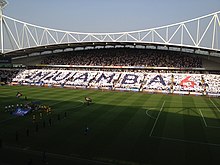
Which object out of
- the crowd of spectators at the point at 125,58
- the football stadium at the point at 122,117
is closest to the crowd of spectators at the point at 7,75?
the football stadium at the point at 122,117

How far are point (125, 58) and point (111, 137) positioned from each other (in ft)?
195

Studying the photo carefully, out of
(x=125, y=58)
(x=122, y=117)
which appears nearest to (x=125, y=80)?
(x=125, y=58)

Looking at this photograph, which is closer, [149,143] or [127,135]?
[149,143]

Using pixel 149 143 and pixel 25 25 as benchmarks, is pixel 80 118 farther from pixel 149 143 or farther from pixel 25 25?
pixel 25 25

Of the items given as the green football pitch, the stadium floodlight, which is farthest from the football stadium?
the stadium floodlight

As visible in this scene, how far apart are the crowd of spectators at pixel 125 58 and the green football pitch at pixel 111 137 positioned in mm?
40326

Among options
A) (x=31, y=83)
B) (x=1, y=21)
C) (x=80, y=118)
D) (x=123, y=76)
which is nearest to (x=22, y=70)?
(x=31, y=83)

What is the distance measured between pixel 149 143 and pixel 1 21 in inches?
3302

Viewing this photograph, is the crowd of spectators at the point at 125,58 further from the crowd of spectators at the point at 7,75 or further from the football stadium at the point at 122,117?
the crowd of spectators at the point at 7,75

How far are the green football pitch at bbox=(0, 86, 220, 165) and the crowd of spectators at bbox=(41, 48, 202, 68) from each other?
40.3m

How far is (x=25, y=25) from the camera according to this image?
298 feet

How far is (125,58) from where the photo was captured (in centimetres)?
8012

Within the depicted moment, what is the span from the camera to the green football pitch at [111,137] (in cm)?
A: 1797

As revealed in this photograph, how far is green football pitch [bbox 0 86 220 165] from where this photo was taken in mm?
17970
